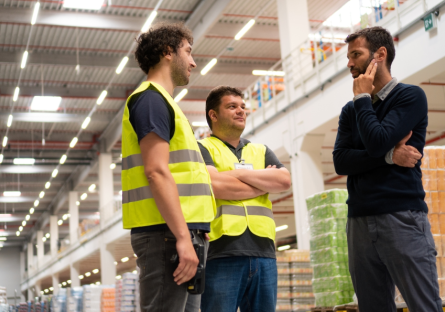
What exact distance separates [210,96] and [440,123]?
45.1 ft

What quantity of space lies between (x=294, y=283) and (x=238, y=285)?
23.0 ft

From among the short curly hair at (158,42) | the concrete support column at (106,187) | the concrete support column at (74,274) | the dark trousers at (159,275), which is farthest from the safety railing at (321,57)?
the concrete support column at (74,274)

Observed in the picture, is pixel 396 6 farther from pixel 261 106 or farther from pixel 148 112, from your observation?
pixel 148 112

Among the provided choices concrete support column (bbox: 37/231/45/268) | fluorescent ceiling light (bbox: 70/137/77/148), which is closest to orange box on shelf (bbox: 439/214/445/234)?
fluorescent ceiling light (bbox: 70/137/77/148)

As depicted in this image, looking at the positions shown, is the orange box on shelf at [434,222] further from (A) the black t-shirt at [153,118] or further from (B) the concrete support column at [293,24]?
(B) the concrete support column at [293,24]

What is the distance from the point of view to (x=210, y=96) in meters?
3.57

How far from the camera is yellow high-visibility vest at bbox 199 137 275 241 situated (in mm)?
3094

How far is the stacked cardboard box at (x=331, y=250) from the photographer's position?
7.25 metres

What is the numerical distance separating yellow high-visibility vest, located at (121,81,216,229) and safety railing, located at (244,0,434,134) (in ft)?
27.8

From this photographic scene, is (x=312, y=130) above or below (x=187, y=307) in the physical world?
above

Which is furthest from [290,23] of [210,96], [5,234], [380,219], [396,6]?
[5,234]

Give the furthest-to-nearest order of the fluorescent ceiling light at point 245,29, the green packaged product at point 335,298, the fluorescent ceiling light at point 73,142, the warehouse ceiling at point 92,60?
the fluorescent ceiling light at point 73,142
the fluorescent ceiling light at point 245,29
the warehouse ceiling at point 92,60
the green packaged product at point 335,298

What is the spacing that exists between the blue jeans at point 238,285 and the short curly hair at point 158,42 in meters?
1.18

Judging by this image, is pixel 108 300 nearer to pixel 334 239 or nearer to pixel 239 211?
pixel 334 239
